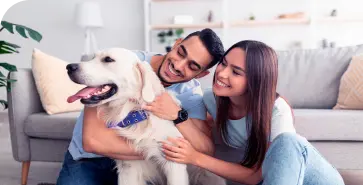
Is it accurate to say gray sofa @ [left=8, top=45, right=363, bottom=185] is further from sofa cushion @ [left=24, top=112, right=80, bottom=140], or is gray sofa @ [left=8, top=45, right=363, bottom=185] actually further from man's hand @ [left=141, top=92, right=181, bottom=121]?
man's hand @ [left=141, top=92, right=181, bottom=121]

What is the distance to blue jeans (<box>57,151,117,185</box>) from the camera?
1499mm

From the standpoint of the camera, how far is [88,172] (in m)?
1.52

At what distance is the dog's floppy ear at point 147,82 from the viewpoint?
1.26 metres

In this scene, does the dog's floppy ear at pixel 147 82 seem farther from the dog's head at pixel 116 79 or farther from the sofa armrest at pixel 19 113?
the sofa armrest at pixel 19 113

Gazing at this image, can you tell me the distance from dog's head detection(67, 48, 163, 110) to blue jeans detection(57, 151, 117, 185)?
0.41 m

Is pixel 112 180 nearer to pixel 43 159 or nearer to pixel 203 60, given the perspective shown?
pixel 203 60

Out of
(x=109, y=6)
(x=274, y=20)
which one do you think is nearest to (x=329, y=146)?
(x=274, y=20)

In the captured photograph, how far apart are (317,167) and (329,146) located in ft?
2.81

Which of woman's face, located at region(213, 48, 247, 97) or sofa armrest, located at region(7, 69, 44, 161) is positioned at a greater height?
woman's face, located at region(213, 48, 247, 97)

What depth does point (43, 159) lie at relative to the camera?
2.27m

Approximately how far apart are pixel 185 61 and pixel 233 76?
20 cm

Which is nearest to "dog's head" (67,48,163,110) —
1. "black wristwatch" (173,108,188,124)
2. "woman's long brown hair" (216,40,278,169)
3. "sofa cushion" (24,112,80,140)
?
"black wristwatch" (173,108,188,124)

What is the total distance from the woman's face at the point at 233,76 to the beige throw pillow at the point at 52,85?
1.40m

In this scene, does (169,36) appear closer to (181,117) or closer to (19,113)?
(19,113)
